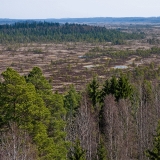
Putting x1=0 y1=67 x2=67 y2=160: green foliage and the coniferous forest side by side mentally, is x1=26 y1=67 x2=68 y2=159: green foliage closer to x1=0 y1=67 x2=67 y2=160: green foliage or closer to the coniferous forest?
the coniferous forest

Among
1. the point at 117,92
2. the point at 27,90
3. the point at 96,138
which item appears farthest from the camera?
the point at 117,92

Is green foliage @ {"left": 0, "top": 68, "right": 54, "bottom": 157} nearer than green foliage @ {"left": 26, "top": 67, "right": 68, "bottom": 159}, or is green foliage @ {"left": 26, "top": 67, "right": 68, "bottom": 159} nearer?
green foliage @ {"left": 0, "top": 68, "right": 54, "bottom": 157}

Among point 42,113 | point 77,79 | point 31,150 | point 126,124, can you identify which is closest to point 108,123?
point 126,124

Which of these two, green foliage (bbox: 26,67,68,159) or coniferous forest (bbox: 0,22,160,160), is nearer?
coniferous forest (bbox: 0,22,160,160)

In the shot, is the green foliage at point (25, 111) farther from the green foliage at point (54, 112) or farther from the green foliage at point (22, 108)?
the green foliage at point (54, 112)

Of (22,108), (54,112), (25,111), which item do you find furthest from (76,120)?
(22,108)

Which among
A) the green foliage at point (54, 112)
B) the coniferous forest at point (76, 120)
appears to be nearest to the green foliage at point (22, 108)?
the coniferous forest at point (76, 120)

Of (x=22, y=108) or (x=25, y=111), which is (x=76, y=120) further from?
(x=22, y=108)

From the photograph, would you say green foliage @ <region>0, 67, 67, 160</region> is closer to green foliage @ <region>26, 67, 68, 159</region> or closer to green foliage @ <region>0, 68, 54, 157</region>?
green foliage @ <region>0, 68, 54, 157</region>

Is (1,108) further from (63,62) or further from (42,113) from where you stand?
(63,62)

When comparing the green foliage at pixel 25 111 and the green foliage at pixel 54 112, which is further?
the green foliage at pixel 54 112

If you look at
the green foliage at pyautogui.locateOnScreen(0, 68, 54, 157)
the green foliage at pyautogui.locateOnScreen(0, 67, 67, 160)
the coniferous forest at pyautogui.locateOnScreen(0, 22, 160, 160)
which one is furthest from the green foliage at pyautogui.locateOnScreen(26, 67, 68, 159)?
the green foliage at pyautogui.locateOnScreen(0, 68, 54, 157)
